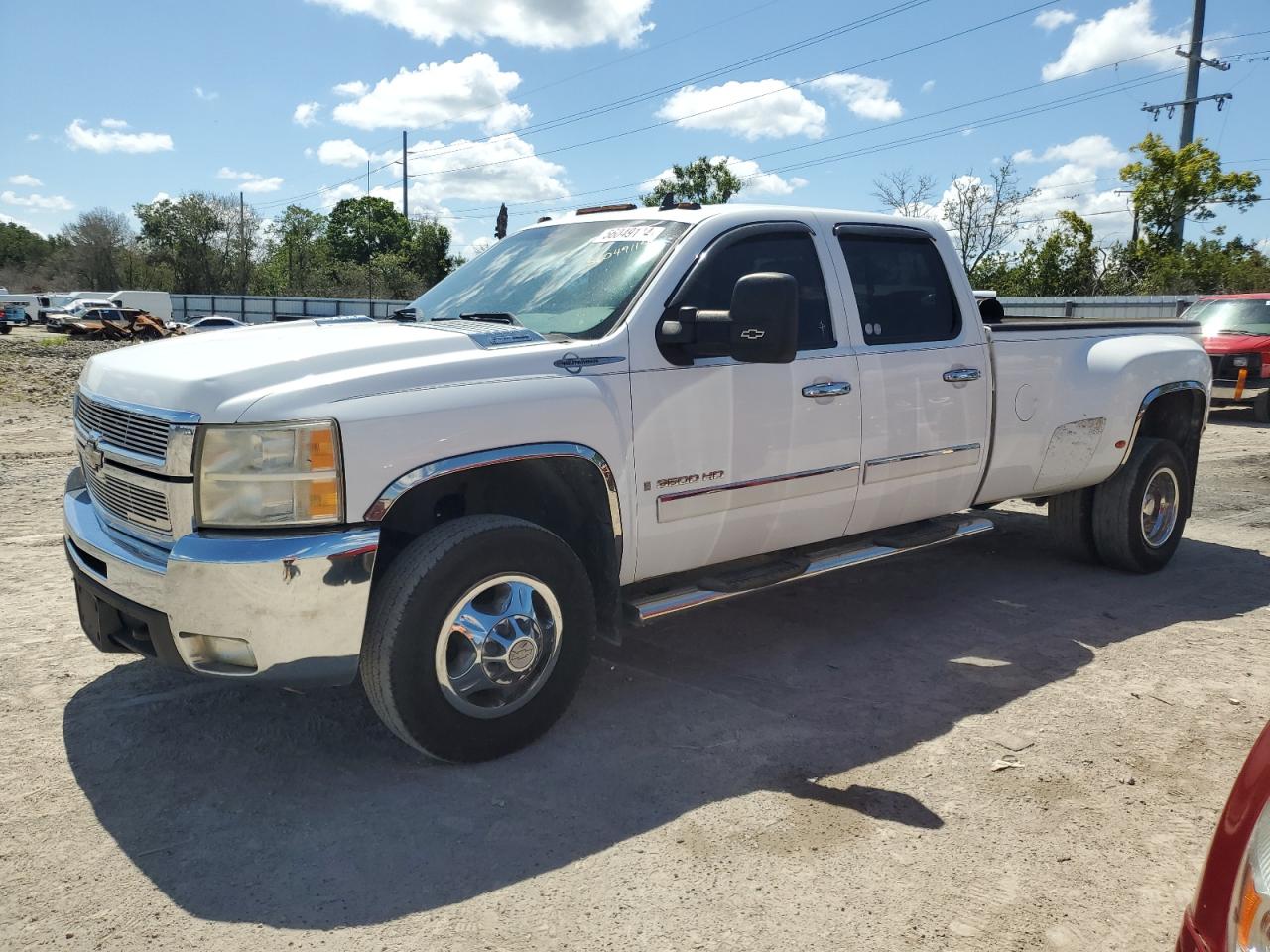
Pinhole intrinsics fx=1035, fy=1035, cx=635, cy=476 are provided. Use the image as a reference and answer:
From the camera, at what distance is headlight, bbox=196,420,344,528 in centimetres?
310

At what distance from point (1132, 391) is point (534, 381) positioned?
394 cm

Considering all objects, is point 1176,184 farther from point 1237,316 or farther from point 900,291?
point 900,291

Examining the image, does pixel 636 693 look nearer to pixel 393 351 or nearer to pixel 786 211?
pixel 393 351

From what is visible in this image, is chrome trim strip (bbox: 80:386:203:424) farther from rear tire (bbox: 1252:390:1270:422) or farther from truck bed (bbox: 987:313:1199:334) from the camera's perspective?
rear tire (bbox: 1252:390:1270:422)

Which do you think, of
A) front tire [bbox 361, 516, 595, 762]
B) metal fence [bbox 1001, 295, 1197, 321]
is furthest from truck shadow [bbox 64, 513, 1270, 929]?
metal fence [bbox 1001, 295, 1197, 321]

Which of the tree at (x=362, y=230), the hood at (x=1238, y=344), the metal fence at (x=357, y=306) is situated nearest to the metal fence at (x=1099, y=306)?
the metal fence at (x=357, y=306)

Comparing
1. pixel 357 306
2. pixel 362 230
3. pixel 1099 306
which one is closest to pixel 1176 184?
pixel 1099 306

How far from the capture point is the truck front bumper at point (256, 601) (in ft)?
10.1

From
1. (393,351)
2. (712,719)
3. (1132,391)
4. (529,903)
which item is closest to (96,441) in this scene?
(393,351)

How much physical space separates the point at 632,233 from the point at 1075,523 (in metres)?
3.52

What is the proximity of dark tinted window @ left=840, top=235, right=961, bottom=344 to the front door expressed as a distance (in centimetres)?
24

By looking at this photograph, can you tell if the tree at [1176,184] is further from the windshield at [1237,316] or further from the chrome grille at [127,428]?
the chrome grille at [127,428]

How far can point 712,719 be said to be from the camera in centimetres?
402

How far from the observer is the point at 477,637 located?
11.4 feet
